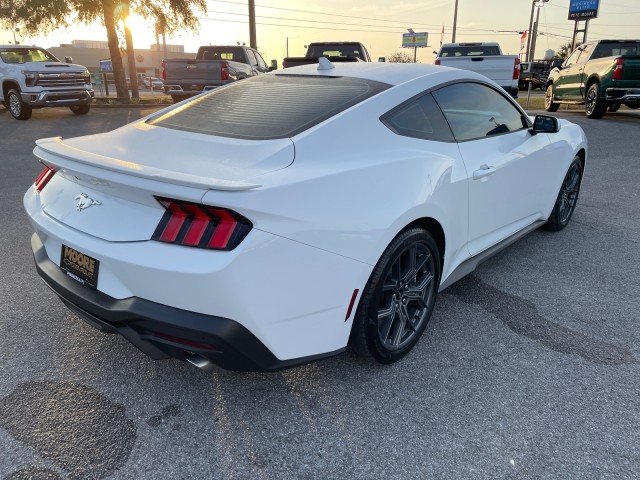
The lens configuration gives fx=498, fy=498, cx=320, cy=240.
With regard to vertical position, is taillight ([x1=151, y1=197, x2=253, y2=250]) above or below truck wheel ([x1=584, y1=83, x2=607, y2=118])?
above

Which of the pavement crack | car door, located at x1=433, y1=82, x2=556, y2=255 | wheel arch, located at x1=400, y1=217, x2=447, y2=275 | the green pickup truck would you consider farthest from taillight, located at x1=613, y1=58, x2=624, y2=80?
wheel arch, located at x1=400, y1=217, x2=447, y2=275

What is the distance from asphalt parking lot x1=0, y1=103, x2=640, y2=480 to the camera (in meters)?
2.05

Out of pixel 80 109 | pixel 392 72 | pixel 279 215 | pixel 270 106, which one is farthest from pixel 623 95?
pixel 80 109

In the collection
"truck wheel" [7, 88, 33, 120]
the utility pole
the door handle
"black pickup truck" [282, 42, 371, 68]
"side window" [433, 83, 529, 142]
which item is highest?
the utility pole

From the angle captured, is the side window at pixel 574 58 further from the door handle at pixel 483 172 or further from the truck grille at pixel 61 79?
the truck grille at pixel 61 79

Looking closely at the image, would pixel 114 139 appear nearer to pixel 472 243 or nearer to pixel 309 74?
pixel 309 74

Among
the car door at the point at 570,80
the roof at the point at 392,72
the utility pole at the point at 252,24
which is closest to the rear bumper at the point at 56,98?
the utility pole at the point at 252,24

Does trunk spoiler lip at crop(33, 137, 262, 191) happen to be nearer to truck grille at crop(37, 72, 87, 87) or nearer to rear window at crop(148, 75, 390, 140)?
rear window at crop(148, 75, 390, 140)

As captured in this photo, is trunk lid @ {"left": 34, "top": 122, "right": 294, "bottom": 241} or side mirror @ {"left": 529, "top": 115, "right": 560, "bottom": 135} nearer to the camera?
trunk lid @ {"left": 34, "top": 122, "right": 294, "bottom": 241}

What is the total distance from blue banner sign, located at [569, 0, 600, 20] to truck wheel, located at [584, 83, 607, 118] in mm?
21005

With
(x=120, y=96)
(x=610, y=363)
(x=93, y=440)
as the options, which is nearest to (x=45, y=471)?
(x=93, y=440)

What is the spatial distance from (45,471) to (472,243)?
8.43ft

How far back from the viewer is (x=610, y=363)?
2729mm

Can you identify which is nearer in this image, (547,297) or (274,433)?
(274,433)
